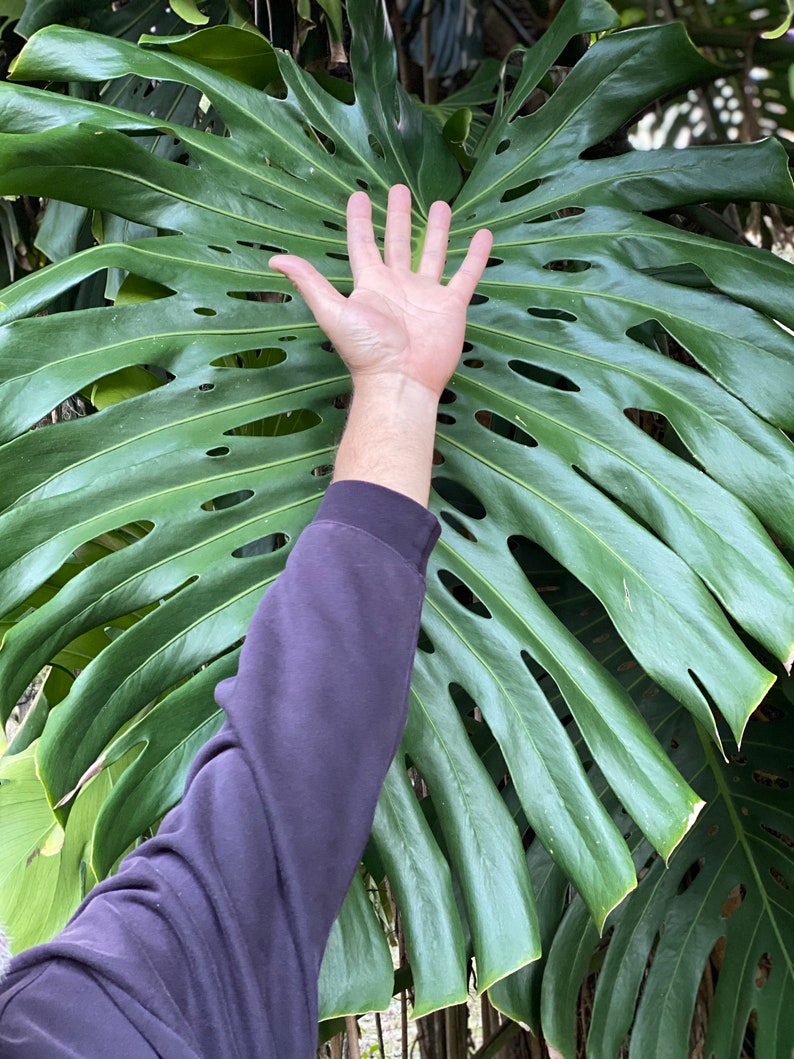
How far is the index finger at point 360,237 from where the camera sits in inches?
26.9

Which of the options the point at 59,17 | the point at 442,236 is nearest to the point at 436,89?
the point at 59,17

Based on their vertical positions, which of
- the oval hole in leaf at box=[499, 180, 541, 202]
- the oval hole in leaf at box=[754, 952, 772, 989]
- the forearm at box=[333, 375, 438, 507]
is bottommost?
the oval hole in leaf at box=[754, 952, 772, 989]

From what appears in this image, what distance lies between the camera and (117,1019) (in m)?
0.42

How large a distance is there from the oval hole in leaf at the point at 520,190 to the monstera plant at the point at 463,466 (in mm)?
13

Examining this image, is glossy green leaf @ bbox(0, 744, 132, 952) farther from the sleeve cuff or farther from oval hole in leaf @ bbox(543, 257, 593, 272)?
oval hole in leaf @ bbox(543, 257, 593, 272)

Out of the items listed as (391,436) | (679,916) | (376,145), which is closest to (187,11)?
(376,145)

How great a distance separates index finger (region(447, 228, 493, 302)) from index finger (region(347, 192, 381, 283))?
0.06m

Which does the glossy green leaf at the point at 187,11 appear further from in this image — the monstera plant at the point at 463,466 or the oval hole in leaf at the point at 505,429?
the oval hole in leaf at the point at 505,429

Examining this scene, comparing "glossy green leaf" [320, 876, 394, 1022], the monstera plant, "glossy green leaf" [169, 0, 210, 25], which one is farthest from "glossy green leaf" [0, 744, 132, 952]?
"glossy green leaf" [169, 0, 210, 25]

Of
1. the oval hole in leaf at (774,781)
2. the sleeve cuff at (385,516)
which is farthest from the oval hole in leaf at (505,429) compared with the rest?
the oval hole in leaf at (774,781)

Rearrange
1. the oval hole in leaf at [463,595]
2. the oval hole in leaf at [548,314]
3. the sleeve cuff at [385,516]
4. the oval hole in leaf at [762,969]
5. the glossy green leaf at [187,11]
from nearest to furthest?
the sleeve cuff at [385,516]
the oval hole in leaf at [548,314]
the glossy green leaf at [187,11]
the oval hole in leaf at [463,595]
the oval hole in leaf at [762,969]

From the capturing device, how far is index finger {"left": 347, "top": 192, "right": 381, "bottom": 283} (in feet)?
2.24

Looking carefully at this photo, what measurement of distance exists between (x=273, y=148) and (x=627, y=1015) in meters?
0.83

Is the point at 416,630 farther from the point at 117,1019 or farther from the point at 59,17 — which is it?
the point at 59,17
